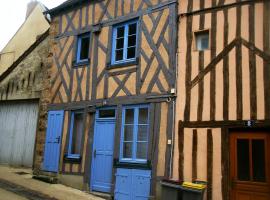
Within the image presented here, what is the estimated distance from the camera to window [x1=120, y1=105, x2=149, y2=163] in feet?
24.9

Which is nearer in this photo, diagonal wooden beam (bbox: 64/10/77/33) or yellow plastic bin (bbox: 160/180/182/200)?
yellow plastic bin (bbox: 160/180/182/200)

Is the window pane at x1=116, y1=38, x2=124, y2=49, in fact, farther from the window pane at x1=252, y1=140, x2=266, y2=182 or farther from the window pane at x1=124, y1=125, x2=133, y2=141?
the window pane at x1=252, y1=140, x2=266, y2=182

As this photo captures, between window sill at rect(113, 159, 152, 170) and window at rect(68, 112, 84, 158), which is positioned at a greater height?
window at rect(68, 112, 84, 158)

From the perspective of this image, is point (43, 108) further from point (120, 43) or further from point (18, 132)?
point (120, 43)

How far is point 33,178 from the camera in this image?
922 centimetres

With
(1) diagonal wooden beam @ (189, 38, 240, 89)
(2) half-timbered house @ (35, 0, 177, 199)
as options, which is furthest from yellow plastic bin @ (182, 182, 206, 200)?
(1) diagonal wooden beam @ (189, 38, 240, 89)

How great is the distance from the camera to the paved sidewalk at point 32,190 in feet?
23.7

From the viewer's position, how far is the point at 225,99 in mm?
6566

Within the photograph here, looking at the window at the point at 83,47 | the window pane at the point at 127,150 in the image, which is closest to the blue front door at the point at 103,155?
the window pane at the point at 127,150

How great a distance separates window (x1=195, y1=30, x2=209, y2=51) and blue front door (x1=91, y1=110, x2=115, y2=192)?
2691 millimetres

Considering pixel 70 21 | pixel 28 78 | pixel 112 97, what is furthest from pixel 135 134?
pixel 28 78

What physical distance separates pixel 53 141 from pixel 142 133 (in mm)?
2969

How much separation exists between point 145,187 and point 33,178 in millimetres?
3615

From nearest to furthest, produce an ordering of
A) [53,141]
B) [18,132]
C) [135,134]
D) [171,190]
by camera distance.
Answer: [171,190] < [135,134] < [53,141] < [18,132]
